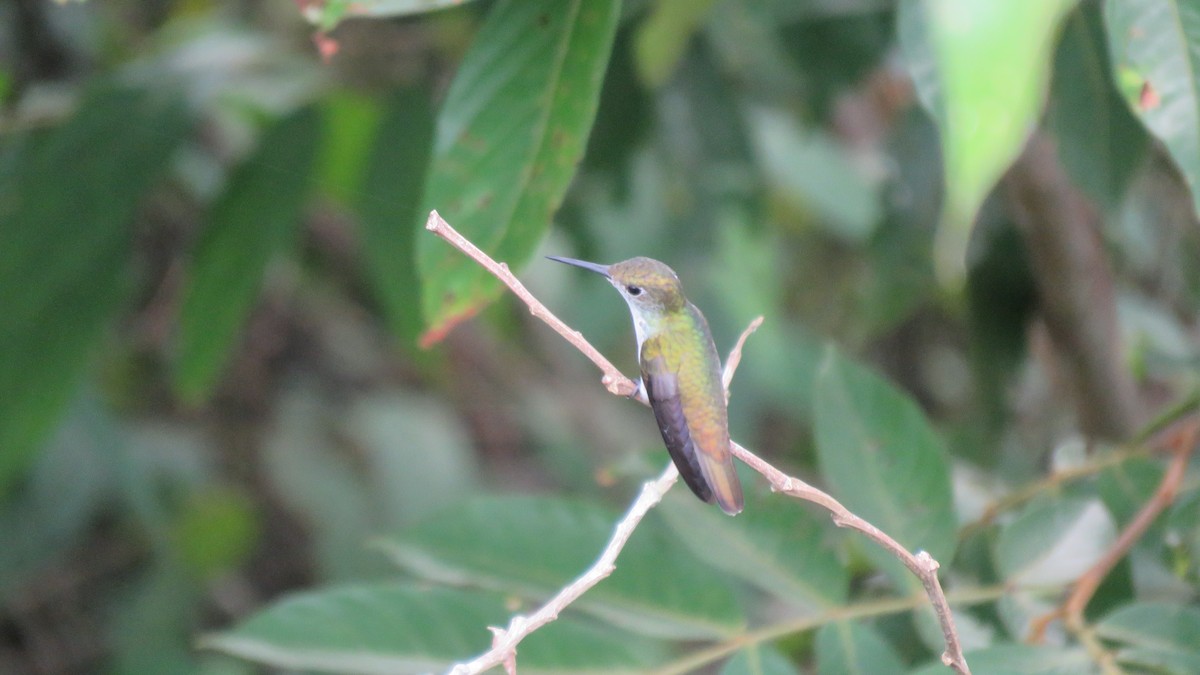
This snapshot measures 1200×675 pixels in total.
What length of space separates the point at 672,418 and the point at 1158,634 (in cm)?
54

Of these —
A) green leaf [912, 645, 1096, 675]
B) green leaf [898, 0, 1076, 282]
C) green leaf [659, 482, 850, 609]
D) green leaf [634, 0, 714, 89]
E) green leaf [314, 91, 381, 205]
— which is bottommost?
Result: green leaf [912, 645, 1096, 675]

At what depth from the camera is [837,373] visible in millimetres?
1362

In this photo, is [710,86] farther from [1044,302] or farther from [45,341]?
[45,341]

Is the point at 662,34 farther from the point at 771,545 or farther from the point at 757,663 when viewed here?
the point at 757,663

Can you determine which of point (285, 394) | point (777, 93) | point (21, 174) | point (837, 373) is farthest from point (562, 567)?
point (285, 394)

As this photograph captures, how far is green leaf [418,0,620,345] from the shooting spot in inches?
45.3

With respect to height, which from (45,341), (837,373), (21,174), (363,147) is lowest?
→ (837,373)

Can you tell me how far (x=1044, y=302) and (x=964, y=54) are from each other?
182 cm

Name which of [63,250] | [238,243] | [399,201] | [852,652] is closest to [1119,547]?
[852,652]

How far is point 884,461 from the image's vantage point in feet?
4.32

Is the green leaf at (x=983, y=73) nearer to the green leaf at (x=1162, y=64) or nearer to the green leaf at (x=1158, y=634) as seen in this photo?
the green leaf at (x=1162, y=64)

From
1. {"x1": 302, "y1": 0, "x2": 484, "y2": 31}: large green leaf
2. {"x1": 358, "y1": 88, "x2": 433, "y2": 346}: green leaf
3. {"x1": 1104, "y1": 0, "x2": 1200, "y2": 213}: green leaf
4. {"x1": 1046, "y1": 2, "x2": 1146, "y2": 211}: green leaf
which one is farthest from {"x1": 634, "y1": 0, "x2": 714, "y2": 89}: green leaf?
{"x1": 1104, "y1": 0, "x2": 1200, "y2": 213}: green leaf

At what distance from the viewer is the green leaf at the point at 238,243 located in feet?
6.30

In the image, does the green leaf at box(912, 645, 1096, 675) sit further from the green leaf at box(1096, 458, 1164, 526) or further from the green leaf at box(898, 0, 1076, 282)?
the green leaf at box(898, 0, 1076, 282)
